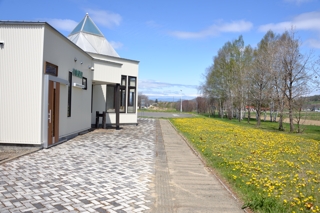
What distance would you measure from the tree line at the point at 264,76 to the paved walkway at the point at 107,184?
60.4ft

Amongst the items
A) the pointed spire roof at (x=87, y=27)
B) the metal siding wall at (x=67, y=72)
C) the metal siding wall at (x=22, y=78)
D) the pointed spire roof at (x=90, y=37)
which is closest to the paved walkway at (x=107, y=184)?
the metal siding wall at (x=22, y=78)

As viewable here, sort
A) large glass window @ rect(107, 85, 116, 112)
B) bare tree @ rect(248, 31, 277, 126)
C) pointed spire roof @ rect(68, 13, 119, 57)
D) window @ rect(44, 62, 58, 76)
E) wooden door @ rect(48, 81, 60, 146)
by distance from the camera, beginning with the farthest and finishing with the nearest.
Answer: bare tree @ rect(248, 31, 277, 126) → pointed spire roof @ rect(68, 13, 119, 57) → large glass window @ rect(107, 85, 116, 112) → wooden door @ rect(48, 81, 60, 146) → window @ rect(44, 62, 58, 76)

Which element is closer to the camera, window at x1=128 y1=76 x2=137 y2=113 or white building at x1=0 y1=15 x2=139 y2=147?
white building at x1=0 y1=15 x2=139 y2=147

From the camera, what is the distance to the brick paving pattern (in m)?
5.07

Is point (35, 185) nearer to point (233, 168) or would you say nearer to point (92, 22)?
point (233, 168)

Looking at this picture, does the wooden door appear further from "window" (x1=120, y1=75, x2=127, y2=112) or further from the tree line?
the tree line

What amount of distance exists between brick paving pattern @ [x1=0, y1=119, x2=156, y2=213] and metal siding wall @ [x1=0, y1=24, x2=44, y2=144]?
3.40 feet

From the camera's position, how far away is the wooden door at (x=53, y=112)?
34.9 feet

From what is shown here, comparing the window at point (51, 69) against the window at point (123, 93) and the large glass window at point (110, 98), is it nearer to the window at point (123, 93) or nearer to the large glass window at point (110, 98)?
the large glass window at point (110, 98)

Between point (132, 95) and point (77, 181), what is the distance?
54.3ft

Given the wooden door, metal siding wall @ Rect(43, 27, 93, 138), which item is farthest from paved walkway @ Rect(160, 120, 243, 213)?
metal siding wall @ Rect(43, 27, 93, 138)

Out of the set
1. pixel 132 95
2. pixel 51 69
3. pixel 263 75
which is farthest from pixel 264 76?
pixel 51 69

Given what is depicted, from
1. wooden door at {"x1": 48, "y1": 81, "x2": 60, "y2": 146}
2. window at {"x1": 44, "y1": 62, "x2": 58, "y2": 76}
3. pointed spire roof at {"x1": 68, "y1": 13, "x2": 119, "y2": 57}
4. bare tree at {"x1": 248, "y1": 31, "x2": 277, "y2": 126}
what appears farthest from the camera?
bare tree at {"x1": 248, "y1": 31, "x2": 277, "y2": 126}

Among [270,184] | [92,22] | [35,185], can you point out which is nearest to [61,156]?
[35,185]
